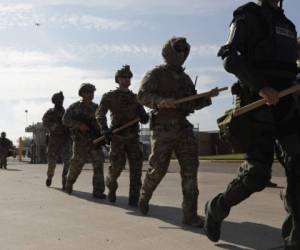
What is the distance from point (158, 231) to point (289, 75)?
1986 mm

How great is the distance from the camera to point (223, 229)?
549 cm

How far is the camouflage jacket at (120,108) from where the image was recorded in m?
7.75

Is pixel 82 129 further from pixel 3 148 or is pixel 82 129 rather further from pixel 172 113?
pixel 3 148

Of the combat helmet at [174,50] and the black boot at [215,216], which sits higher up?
the combat helmet at [174,50]

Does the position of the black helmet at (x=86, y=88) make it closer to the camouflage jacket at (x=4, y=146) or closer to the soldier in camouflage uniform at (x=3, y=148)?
the soldier in camouflage uniform at (x=3, y=148)

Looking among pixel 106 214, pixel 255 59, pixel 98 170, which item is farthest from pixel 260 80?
pixel 98 170

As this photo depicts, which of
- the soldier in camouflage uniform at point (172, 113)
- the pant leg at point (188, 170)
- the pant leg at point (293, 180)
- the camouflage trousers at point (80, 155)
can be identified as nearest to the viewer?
the pant leg at point (293, 180)

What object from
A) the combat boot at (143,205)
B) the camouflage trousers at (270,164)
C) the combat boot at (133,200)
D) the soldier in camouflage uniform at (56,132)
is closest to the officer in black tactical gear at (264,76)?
the camouflage trousers at (270,164)

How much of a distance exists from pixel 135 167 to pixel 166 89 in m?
1.82

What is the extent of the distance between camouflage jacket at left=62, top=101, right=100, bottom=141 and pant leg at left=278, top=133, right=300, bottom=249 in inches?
216

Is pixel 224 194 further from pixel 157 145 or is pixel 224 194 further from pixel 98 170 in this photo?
pixel 98 170

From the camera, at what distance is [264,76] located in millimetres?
4133

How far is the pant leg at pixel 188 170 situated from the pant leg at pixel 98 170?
295 centimetres

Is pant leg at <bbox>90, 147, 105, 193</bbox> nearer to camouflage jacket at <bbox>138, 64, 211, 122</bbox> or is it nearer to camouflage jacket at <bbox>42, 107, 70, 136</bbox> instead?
camouflage jacket at <bbox>42, 107, 70, 136</bbox>
